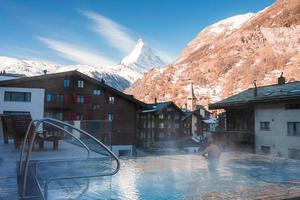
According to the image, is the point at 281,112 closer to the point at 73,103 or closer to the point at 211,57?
the point at 73,103

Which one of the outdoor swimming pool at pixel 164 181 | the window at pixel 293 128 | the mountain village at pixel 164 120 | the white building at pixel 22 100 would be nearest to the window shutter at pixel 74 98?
the mountain village at pixel 164 120

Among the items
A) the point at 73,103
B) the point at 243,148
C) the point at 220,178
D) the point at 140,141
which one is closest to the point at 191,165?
the point at 220,178

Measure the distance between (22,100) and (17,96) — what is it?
61 cm

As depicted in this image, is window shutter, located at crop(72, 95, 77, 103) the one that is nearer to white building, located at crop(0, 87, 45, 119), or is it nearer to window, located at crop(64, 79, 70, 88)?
window, located at crop(64, 79, 70, 88)

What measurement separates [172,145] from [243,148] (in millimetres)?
31234

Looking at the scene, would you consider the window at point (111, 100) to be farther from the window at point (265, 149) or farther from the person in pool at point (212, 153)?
the person in pool at point (212, 153)

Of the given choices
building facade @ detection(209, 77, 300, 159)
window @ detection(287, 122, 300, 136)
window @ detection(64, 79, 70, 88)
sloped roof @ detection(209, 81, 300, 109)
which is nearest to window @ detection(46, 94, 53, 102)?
window @ detection(64, 79, 70, 88)

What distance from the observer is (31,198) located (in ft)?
15.3

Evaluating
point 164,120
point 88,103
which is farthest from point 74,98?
point 164,120

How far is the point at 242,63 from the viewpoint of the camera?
11100cm

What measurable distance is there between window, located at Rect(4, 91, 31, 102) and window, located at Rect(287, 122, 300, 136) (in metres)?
24.2

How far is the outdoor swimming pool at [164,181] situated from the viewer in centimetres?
604

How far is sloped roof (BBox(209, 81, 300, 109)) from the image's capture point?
22.3 metres

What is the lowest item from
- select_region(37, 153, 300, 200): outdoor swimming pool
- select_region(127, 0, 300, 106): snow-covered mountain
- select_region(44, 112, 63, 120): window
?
select_region(37, 153, 300, 200): outdoor swimming pool
